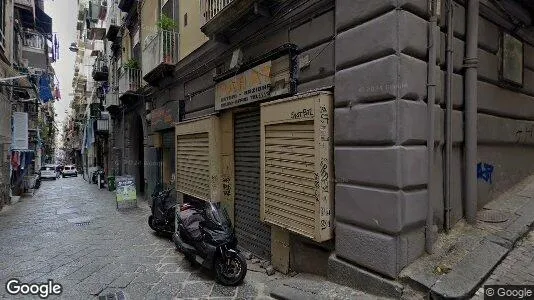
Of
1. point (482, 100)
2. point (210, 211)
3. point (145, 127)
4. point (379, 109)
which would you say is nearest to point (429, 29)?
point (379, 109)

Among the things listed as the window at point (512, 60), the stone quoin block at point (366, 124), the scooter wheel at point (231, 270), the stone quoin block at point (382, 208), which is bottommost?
the scooter wheel at point (231, 270)

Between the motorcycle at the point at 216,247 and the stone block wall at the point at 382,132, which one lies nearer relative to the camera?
the stone block wall at the point at 382,132

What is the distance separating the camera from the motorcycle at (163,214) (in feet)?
26.2

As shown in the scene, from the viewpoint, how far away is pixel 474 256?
12.5 feet

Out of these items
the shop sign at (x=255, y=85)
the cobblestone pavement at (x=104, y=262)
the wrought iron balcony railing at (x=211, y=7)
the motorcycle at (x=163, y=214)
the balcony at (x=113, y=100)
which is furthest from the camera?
the balcony at (x=113, y=100)

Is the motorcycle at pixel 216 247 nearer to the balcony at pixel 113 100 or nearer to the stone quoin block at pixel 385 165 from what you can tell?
the stone quoin block at pixel 385 165

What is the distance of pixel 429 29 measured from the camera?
13.2 ft

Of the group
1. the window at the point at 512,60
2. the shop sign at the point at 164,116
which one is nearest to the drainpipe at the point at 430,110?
the window at the point at 512,60

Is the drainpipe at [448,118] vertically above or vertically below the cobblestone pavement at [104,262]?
above

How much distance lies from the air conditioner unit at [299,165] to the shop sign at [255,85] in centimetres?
36

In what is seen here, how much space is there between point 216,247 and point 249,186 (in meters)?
1.76

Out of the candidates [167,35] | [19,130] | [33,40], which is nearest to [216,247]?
[167,35]

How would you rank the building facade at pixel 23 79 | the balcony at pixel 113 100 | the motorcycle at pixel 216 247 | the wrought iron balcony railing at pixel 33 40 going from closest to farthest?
the motorcycle at pixel 216 247
the building facade at pixel 23 79
the balcony at pixel 113 100
the wrought iron balcony railing at pixel 33 40

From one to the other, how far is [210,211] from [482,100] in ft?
15.6
